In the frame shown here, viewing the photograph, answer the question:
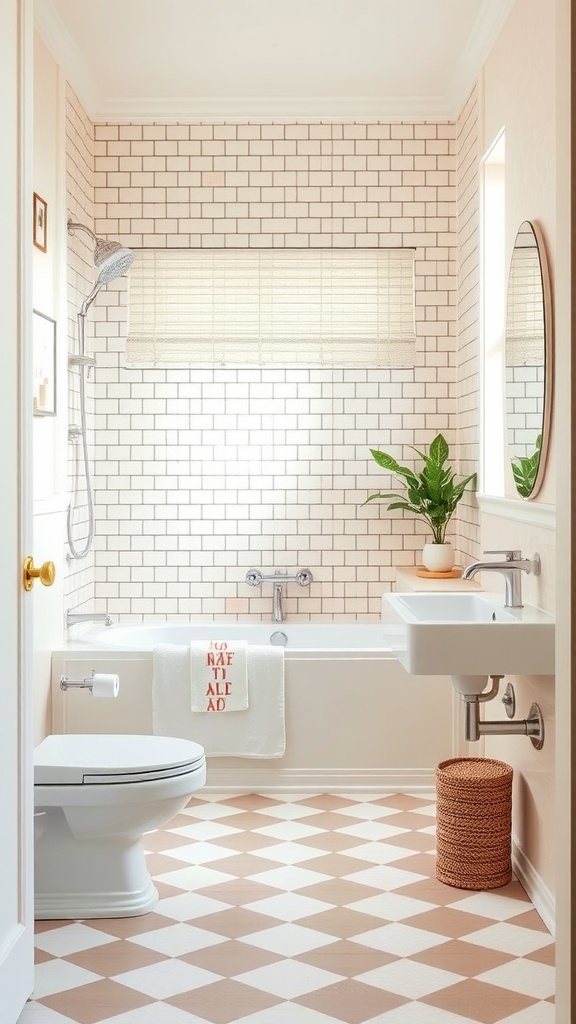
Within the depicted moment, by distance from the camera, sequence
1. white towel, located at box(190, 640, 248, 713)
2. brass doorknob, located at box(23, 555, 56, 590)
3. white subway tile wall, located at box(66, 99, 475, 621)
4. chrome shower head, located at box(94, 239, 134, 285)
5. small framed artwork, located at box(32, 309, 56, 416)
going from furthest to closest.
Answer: white subway tile wall, located at box(66, 99, 475, 621), chrome shower head, located at box(94, 239, 134, 285), white towel, located at box(190, 640, 248, 713), small framed artwork, located at box(32, 309, 56, 416), brass doorknob, located at box(23, 555, 56, 590)

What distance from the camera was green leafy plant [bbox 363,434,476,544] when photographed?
4727mm

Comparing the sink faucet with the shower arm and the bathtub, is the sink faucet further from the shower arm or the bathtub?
the shower arm

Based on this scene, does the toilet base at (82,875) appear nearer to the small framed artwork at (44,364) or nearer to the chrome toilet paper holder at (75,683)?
the chrome toilet paper holder at (75,683)

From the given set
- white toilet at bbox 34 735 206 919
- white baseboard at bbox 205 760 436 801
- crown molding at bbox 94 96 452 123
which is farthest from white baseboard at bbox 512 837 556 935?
crown molding at bbox 94 96 452 123

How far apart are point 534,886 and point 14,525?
6.22 feet

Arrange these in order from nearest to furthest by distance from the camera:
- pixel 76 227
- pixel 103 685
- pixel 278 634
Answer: pixel 103 685
pixel 76 227
pixel 278 634

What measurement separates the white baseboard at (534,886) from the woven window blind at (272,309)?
Answer: 245 centimetres

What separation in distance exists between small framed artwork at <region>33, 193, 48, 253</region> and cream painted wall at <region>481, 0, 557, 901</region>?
1719 millimetres

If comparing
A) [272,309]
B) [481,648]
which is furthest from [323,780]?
[272,309]

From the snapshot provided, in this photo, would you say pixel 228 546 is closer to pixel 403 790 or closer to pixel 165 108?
pixel 403 790

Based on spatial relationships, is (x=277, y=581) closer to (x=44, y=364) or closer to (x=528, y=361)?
(x=44, y=364)

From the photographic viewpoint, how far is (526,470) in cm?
340

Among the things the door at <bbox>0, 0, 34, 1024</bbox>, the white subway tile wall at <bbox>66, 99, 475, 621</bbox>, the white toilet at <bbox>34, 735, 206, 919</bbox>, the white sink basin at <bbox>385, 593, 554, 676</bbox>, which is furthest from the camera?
the white subway tile wall at <bbox>66, 99, 475, 621</bbox>

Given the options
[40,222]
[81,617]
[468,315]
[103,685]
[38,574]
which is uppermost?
[40,222]
